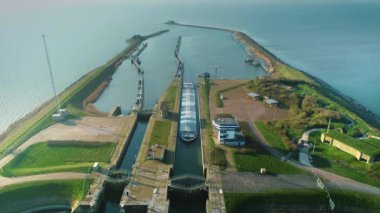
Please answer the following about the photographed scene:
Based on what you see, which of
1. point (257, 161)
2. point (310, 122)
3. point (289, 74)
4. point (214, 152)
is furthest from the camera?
point (289, 74)

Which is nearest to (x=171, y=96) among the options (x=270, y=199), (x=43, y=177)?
(x=43, y=177)

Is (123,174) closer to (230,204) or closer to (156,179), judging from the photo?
(156,179)

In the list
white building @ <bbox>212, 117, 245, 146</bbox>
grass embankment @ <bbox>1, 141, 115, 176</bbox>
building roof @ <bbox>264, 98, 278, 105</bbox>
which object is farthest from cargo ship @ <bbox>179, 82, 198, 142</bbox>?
building roof @ <bbox>264, 98, 278, 105</bbox>

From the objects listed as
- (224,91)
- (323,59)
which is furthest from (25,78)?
(323,59)

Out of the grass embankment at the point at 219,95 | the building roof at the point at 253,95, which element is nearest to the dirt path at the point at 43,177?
the grass embankment at the point at 219,95

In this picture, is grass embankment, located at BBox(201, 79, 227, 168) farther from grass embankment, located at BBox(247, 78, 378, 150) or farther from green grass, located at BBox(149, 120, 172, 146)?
grass embankment, located at BBox(247, 78, 378, 150)

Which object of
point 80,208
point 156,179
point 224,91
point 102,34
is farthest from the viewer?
point 102,34

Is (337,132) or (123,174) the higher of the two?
(337,132)

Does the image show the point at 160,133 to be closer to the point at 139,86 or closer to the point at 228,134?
the point at 228,134
